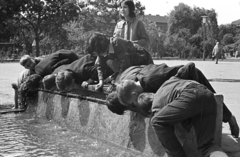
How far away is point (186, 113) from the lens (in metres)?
3.06

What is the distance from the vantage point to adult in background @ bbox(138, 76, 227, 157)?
304 cm

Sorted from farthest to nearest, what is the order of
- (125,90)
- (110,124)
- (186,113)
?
1. (110,124)
2. (125,90)
3. (186,113)

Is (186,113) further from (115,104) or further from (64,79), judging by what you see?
(64,79)

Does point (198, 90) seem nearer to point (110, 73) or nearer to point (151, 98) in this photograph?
point (151, 98)

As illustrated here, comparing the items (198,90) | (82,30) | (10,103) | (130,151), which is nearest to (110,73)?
(130,151)

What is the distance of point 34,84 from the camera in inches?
276

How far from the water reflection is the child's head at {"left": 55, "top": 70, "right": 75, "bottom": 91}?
2.30ft

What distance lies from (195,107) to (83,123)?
276 cm

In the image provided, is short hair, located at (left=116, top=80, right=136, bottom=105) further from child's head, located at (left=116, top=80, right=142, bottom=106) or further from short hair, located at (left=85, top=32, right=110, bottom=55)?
short hair, located at (left=85, top=32, right=110, bottom=55)

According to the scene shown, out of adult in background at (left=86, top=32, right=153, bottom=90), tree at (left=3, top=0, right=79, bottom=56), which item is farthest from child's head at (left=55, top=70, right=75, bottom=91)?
tree at (left=3, top=0, right=79, bottom=56)

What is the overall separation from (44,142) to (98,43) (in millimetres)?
1509

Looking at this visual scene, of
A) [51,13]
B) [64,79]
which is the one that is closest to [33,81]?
[64,79]

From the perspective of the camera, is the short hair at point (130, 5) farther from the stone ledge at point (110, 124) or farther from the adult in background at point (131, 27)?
the stone ledge at point (110, 124)

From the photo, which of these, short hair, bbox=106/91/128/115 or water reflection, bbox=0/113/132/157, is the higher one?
short hair, bbox=106/91/128/115
